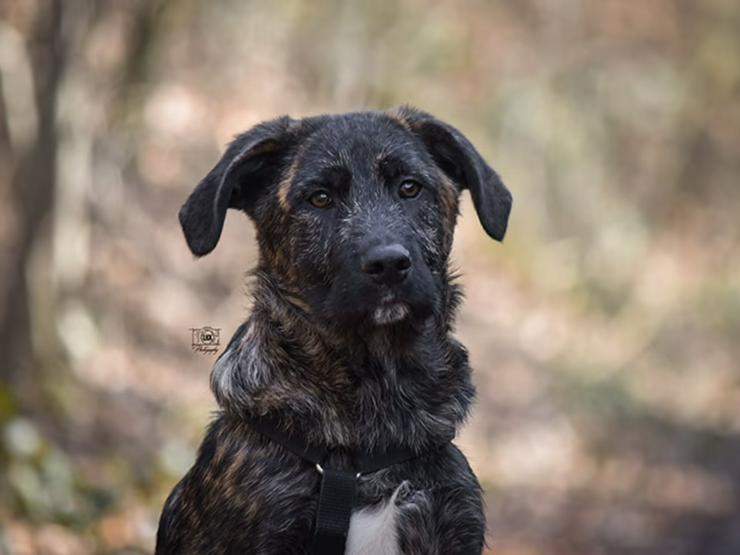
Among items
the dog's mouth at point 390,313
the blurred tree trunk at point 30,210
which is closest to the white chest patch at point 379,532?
the dog's mouth at point 390,313

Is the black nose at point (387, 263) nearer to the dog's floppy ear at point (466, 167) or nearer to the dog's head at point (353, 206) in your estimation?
the dog's head at point (353, 206)

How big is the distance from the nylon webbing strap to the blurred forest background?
1407mm

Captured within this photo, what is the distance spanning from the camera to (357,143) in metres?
5.00

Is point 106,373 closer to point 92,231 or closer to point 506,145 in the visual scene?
point 92,231

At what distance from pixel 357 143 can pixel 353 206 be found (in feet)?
0.85

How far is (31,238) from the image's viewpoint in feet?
33.1

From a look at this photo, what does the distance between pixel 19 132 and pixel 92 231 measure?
107 inches

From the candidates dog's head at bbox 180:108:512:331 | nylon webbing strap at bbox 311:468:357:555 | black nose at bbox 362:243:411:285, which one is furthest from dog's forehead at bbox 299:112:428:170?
nylon webbing strap at bbox 311:468:357:555

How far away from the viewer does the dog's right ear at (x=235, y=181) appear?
15.8 ft

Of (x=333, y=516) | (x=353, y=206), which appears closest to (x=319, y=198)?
Result: (x=353, y=206)

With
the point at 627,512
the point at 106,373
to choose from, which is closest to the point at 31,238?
the point at 106,373

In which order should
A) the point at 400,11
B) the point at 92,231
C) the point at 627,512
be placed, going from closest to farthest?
the point at 627,512 → the point at 92,231 → the point at 400,11

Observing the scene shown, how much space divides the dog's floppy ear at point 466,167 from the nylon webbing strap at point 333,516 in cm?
113

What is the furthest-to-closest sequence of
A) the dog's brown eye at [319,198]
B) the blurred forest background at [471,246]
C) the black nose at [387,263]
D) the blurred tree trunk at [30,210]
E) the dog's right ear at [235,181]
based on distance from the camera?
the blurred forest background at [471,246] → the blurred tree trunk at [30,210] → the dog's brown eye at [319,198] → the dog's right ear at [235,181] → the black nose at [387,263]
